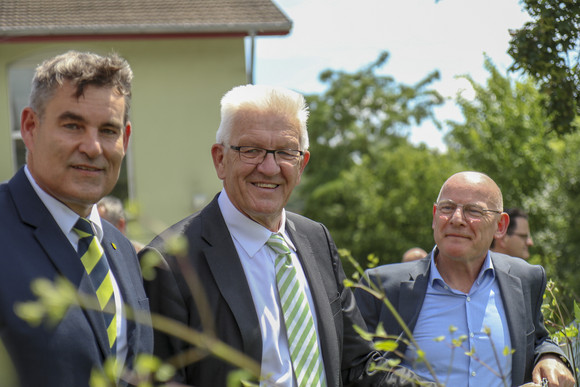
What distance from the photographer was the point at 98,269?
8.47ft

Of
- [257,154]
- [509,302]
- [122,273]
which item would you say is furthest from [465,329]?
[122,273]

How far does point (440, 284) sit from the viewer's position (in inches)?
161

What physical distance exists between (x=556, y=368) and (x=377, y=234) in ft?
80.3

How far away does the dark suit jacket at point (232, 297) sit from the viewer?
284 cm

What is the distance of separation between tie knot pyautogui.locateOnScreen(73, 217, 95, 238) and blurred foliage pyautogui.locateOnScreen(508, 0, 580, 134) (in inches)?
122

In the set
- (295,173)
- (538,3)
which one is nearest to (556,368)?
(295,173)

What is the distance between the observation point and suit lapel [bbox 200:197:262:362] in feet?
9.45

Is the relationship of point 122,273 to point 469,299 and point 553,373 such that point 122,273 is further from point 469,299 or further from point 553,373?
point 553,373

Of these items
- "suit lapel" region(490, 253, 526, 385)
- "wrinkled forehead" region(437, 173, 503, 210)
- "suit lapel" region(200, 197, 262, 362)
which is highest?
"wrinkled forehead" region(437, 173, 503, 210)

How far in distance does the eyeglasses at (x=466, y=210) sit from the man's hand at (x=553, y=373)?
82cm

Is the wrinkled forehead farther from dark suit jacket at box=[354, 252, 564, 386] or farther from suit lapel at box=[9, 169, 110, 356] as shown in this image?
suit lapel at box=[9, 169, 110, 356]

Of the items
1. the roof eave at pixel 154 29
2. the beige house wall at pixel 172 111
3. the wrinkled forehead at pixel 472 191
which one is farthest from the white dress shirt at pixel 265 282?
the beige house wall at pixel 172 111

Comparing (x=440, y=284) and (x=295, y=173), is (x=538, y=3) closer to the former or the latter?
(x=440, y=284)

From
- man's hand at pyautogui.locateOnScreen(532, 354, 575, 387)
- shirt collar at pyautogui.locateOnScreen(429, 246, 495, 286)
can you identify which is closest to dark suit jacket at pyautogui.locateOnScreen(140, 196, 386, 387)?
shirt collar at pyautogui.locateOnScreen(429, 246, 495, 286)
